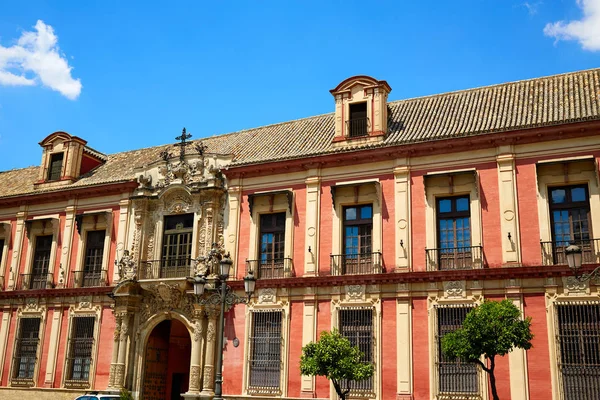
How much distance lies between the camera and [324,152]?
21203 mm

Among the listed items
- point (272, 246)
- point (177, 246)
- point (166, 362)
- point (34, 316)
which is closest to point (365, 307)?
point (272, 246)

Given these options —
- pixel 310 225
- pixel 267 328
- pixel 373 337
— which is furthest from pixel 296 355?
pixel 310 225

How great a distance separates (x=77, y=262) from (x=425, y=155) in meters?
14.4

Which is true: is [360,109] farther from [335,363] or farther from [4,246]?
[4,246]

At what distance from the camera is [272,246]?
21.8m

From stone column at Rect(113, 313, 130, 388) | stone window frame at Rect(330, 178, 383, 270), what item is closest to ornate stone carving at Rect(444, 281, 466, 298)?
stone window frame at Rect(330, 178, 383, 270)

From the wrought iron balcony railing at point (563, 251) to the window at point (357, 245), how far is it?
4.91 metres

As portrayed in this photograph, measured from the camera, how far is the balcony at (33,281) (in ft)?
83.4

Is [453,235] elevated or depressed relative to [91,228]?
depressed

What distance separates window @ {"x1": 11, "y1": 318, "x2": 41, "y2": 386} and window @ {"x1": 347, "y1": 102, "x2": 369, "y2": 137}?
14.5 metres

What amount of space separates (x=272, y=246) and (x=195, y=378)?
5.09 meters

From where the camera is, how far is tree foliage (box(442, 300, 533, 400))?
14247 mm

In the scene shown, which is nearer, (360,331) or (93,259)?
(360,331)

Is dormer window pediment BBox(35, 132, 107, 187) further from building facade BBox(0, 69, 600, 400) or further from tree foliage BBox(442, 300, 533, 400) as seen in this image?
tree foliage BBox(442, 300, 533, 400)
